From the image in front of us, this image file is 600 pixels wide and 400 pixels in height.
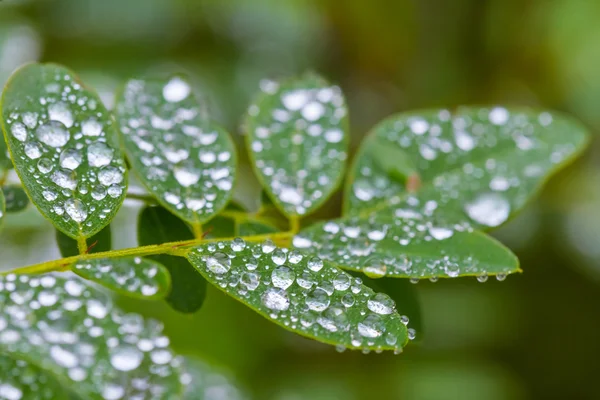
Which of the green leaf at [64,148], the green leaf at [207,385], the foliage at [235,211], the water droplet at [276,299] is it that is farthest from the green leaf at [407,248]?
the green leaf at [207,385]

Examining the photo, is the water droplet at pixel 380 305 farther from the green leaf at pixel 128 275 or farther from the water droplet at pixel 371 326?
the green leaf at pixel 128 275

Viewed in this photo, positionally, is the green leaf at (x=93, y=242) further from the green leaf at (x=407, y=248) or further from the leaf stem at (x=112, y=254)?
the green leaf at (x=407, y=248)

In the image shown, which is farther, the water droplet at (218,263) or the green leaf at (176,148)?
the green leaf at (176,148)

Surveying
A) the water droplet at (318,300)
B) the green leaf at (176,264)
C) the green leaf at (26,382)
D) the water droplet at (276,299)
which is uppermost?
the water droplet at (276,299)

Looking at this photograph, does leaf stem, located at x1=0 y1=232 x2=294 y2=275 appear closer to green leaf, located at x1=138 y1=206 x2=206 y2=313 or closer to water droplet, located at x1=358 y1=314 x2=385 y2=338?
green leaf, located at x1=138 y1=206 x2=206 y2=313

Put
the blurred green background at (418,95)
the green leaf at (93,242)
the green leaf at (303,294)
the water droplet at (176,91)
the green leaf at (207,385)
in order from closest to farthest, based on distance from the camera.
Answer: the green leaf at (303,294), the green leaf at (93,242), the water droplet at (176,91), the green leaf at (207,385), the blurred green background at (418,95)

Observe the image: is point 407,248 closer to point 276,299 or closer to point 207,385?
point 276,299

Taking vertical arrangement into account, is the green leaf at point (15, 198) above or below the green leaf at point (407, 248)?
above

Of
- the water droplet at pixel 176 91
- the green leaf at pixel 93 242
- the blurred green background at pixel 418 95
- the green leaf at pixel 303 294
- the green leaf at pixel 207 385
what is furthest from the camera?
the blurred green background at pixel 418 95

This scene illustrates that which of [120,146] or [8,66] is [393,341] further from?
[8,66]
